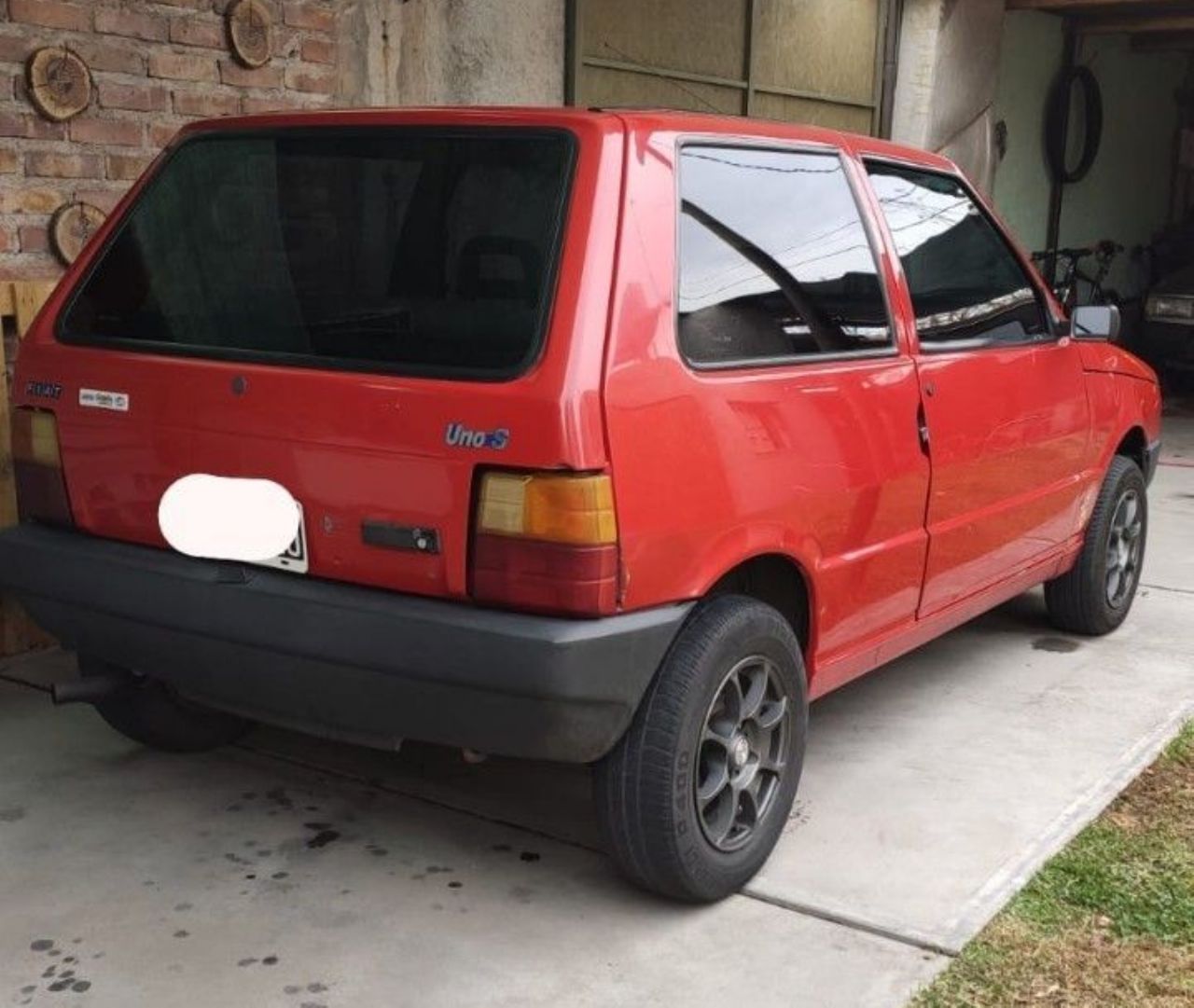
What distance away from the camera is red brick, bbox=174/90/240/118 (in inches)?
194

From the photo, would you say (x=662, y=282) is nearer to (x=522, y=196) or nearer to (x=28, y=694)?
(x=522, y=196)

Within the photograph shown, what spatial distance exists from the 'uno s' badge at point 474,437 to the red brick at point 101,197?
2.55 m

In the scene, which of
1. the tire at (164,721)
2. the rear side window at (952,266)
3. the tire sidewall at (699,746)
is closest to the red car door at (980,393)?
the rear side window at (952,266)

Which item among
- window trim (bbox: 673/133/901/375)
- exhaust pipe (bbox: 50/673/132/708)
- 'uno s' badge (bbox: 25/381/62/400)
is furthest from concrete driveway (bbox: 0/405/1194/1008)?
window trim (bbox: 673/133/901/375)

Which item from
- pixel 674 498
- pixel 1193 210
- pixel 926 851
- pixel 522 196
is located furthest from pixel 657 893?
pixel 1193 210

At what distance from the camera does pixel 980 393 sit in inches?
152

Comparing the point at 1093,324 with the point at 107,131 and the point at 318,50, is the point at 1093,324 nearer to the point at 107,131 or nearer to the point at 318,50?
the point at 318,50

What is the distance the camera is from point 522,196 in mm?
2760

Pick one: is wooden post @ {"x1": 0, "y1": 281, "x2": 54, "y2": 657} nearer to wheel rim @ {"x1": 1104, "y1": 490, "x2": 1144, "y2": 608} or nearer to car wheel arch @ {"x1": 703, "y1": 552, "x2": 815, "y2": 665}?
car wheel arch @ {"x1": 703, "y1": 552, "x2": 815, "y2": 665}

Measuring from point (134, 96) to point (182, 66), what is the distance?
0.75 feet

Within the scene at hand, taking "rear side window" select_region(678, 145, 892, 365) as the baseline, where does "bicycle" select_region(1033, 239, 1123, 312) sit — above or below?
below

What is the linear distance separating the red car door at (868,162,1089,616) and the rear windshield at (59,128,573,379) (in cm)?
125

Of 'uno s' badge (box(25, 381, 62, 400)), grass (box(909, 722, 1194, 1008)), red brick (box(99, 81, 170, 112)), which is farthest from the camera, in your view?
red brick (box(99, 81, 170, 112))

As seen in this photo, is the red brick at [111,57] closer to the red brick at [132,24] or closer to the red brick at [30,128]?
the red brick at [132,24]
